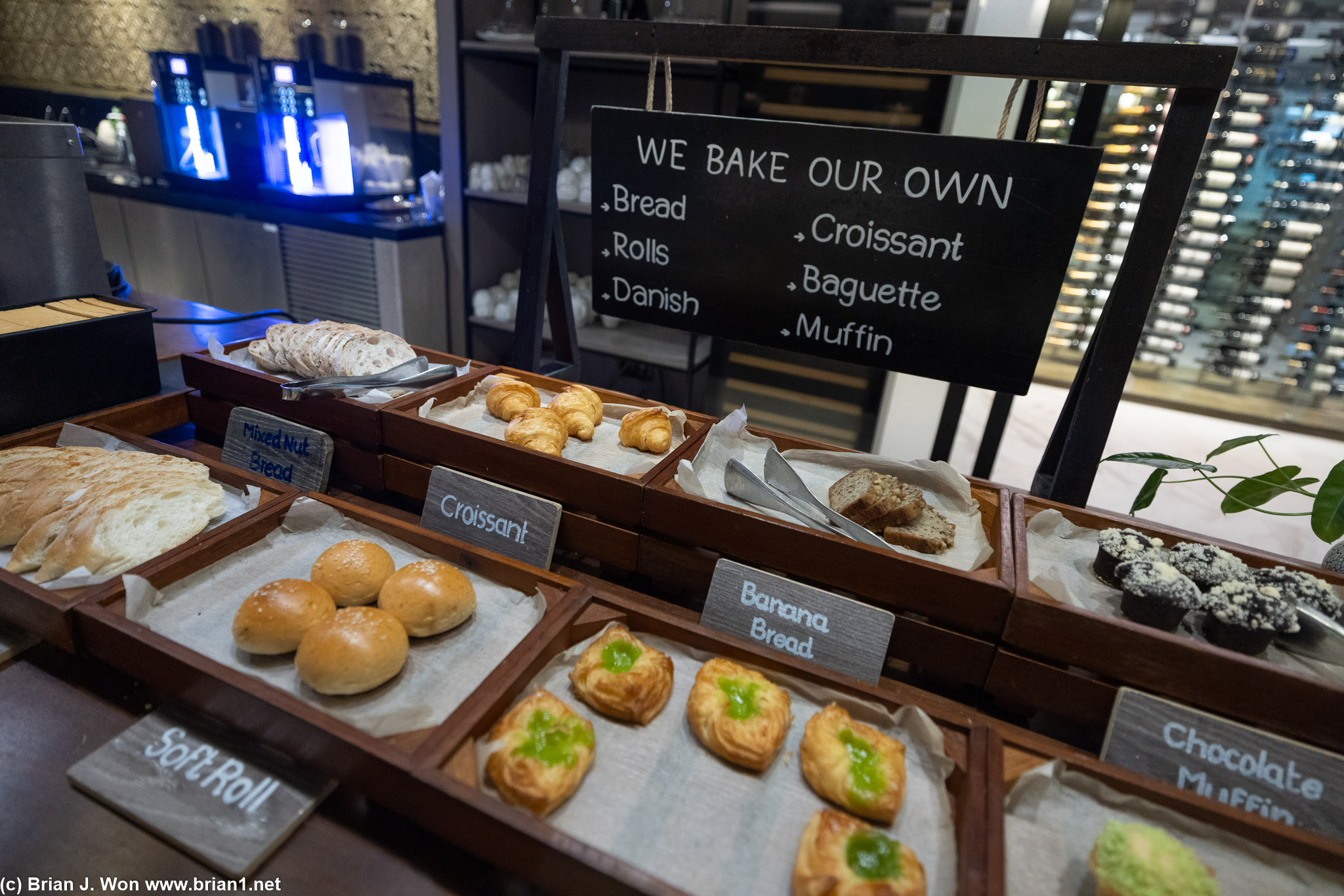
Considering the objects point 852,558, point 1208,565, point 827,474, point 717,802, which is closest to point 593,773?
point 717,802

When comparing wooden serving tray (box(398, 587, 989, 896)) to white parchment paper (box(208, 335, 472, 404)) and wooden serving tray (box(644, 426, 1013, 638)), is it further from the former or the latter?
white parchment paper (box(208, 335, 472, 404))

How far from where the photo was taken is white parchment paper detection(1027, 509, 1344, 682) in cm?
98

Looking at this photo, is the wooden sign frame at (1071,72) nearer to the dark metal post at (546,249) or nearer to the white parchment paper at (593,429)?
the dark metal post at (546,249)

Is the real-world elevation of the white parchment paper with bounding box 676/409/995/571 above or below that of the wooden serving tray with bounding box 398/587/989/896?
above

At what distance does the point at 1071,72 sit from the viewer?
3.82 ft

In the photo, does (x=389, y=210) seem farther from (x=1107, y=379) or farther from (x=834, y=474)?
(x=1107, y=379)

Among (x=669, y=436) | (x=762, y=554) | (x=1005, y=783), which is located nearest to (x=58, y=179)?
(x=669, y=436)

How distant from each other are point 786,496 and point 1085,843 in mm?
632

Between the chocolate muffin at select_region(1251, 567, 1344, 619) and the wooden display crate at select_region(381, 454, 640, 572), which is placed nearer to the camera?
the chocolate muffin at select_region(1251, 567, 1344, 619)

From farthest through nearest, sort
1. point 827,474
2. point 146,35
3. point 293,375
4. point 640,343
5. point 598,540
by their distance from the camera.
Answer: point 146,35, point 640,343, point 293,375, point 827,474, point 598,540

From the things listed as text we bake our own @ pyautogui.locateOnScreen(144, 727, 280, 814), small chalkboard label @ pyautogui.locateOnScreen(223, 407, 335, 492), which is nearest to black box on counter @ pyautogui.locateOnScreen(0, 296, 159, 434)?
small chalkboard label @ pyautogui.locateOnScreen(223, 407, 335, 492)

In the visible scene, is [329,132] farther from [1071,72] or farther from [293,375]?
[1071,72]

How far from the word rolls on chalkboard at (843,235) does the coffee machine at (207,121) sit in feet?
12.0

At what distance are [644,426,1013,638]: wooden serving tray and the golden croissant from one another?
5.4 inches
